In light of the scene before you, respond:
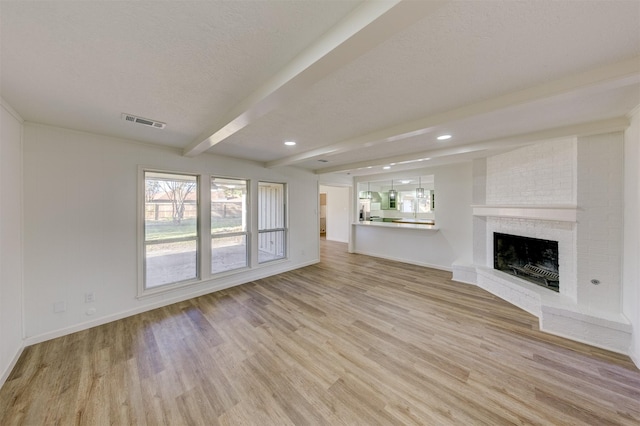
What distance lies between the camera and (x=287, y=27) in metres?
1.17

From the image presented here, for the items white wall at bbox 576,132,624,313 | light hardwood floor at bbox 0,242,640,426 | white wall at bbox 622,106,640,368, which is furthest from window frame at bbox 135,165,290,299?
white wall at bbox 622,106,640,368

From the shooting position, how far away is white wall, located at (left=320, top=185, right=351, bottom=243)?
870 centimetres

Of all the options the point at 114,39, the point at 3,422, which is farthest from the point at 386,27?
the point at 3,422


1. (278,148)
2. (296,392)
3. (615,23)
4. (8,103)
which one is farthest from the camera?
(278,148)

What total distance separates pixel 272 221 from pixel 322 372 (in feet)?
11.7

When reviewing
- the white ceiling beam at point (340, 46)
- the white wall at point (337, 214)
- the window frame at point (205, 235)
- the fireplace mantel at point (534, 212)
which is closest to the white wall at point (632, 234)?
the fireplace mantel at point (534, 212)

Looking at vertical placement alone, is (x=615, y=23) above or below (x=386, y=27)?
above

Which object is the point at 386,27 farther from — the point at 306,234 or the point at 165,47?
the point at 306,234

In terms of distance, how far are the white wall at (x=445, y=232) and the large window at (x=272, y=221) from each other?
10.4 feet

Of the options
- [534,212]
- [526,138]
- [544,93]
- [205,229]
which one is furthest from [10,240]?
[534,212]

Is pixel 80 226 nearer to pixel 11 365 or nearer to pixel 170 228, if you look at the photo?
pixel 170 228

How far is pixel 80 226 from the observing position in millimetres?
2732

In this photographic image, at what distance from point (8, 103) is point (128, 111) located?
972mm

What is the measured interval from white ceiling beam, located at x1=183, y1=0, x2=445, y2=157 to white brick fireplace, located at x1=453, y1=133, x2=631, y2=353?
3.29 metres
